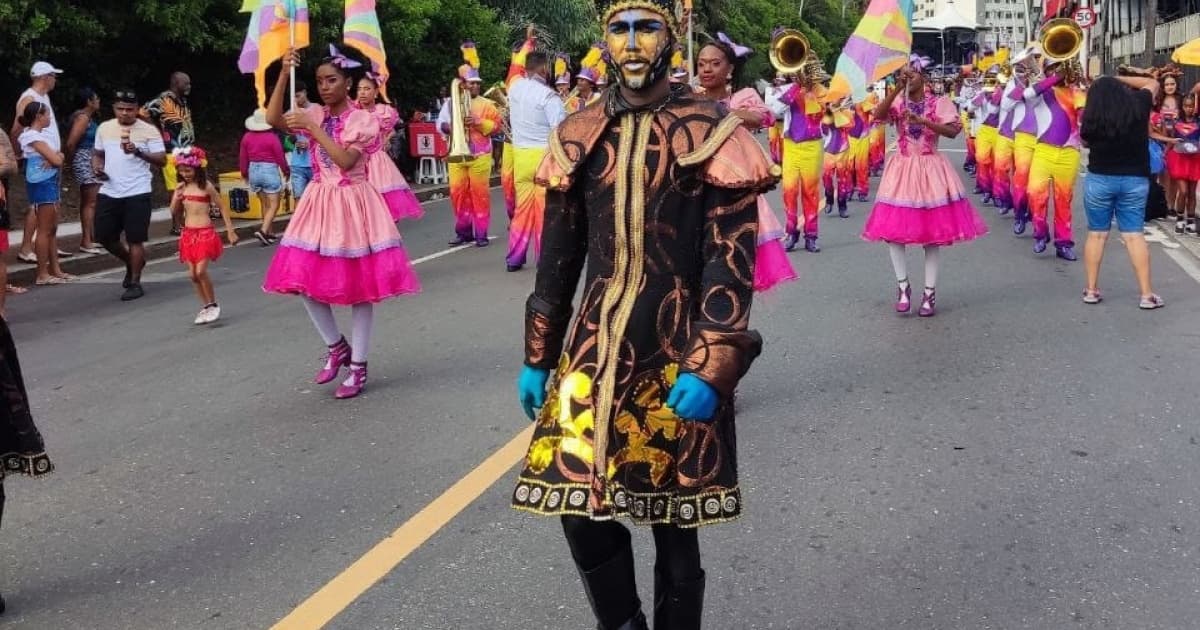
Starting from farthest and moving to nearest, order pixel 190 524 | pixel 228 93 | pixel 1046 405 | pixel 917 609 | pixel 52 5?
pixel 228 93 < pixel 52 5 < pixel 1046 405 < pixel 190 524 < pixel 917 609

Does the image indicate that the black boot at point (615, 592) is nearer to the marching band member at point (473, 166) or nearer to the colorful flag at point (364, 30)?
the colorful flag at point (364, 30)

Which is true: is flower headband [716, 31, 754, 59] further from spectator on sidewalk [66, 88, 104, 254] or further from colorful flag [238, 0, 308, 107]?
spectator on sidewalk [66, 88, 104, 254]

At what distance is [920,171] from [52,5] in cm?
1104

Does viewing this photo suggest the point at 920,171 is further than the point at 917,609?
Yes

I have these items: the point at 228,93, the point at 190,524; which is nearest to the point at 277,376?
the point at 190,524

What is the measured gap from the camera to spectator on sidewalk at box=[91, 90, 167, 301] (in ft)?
33.4

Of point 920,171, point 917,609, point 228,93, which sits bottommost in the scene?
point 917,609

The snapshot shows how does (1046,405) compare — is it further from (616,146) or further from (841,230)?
(841,230)

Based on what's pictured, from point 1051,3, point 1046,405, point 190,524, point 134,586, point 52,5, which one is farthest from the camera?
point 52,5

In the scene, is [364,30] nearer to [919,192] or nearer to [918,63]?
[918,63]

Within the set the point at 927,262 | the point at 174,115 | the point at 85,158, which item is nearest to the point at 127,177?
the point at 85,158

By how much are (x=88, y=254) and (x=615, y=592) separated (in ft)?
36.8

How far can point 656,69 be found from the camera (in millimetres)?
2781

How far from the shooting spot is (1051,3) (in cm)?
1184
